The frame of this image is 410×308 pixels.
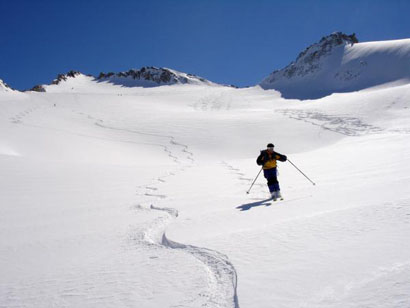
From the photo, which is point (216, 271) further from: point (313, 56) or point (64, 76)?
point (64, 76)

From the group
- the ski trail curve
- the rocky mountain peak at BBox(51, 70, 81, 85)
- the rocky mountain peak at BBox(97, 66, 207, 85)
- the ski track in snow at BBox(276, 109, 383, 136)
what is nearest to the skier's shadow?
the ski trail curve

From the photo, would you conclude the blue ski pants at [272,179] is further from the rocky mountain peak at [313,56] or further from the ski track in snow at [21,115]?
the rocky mountain peak at [313,56]

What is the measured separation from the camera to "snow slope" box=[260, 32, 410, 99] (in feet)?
164

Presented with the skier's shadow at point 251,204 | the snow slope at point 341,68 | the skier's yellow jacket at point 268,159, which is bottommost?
the skier's shadow at point 251,204

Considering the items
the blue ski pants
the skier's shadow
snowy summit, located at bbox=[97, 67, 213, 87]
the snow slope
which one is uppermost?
snowy summit, located at bbox=[97, 67, 213, 87]

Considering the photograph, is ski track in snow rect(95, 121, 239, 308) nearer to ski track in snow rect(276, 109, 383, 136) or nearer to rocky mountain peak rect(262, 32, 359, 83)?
ski track in snow rect(276, 109, 383, 136)

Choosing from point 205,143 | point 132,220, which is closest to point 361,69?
point 205,143

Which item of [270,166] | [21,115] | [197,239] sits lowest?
[197,239]

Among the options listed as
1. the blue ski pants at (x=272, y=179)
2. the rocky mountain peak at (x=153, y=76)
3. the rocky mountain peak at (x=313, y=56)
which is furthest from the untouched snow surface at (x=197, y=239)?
the rocky mountain peak at (x=153, y=76)

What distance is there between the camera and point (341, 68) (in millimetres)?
58375

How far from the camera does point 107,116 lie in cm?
2470

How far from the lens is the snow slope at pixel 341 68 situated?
49.9 metres

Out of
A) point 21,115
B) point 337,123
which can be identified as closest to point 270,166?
point 337,123

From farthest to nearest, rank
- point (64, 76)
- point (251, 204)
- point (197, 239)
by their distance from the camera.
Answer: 1. point (64, 76)
2. point (251, 204)
3. point (197, 239)
